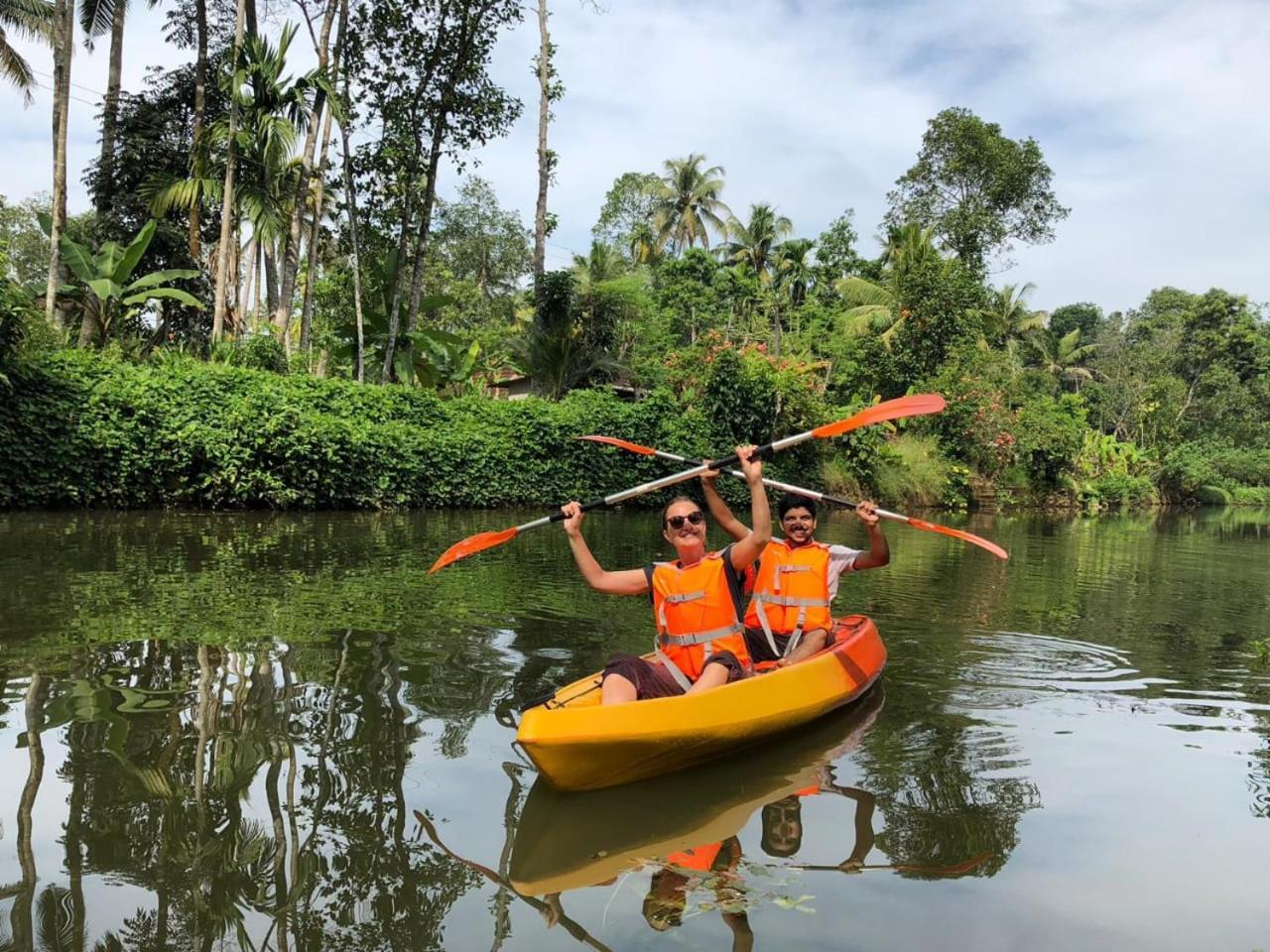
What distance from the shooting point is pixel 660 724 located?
3906mm

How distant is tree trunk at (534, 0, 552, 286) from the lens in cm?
2017

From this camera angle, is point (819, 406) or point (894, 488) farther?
point (894, 488)

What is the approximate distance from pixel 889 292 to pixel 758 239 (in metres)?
9.18

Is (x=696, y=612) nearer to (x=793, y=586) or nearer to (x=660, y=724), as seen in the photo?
(x=660, y=724)

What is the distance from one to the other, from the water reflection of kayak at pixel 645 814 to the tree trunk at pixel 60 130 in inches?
555

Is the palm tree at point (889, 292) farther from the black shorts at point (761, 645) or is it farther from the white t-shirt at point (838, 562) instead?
the black shorts at point (761, 645)

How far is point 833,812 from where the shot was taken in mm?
3912

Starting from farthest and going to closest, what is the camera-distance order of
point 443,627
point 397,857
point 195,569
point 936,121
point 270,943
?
point 936,121, point 195,569, point 443,627, point 397,857, point 270,943

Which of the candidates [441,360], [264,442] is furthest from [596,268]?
[264,442]

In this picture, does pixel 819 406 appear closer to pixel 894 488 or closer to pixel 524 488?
pixel 894 488

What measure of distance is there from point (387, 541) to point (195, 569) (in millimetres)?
3101

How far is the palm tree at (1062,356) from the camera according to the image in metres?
41.6

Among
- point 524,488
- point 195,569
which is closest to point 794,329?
point 524,488

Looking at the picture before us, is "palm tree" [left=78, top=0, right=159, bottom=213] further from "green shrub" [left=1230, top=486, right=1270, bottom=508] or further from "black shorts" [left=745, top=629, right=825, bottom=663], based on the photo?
"green shrub" [left=1230, top=486, right=1270, bottom=508]
